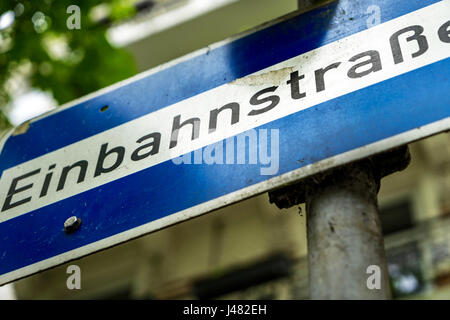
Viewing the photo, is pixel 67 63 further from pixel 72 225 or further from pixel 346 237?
pixel 346 237

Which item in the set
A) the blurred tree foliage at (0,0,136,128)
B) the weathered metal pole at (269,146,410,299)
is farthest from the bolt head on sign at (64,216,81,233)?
the blurred tree foliage at (0,0,136,128)

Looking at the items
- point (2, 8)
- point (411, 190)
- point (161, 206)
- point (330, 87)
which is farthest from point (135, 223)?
point (411, 190)

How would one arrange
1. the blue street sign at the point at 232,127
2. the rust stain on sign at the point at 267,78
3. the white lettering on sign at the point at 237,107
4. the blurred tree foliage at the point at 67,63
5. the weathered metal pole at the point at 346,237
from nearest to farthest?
the weathered metal pole at the point at 346,237 < the blue street sign at the point at 232,127 < the white lettering on sign at the point at 237,107 < the rust stain on sign at the point at 267,78 < the blurred tree foliage at the point at 67,63

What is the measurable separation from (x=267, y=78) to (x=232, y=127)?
0.65 feet

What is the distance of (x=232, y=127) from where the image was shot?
5.12 feet

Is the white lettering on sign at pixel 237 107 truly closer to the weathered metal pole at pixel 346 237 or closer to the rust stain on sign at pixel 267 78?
the rust stain on sign at pixel 267 78

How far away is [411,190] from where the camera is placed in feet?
25.5

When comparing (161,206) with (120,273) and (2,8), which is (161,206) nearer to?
(2,8)

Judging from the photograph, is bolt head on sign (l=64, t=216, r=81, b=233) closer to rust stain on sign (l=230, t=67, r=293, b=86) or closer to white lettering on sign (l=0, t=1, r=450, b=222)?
white lettering on sign (l=0, t=1, r=450, b=222)

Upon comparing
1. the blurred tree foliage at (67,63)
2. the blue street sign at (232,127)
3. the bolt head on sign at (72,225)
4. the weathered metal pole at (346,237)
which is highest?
the blurred tree foliage at (67,63)

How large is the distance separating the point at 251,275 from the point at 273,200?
593cm

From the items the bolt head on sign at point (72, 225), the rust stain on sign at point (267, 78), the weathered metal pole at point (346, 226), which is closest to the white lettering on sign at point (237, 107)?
the rust stain on sign at point (267, 78)

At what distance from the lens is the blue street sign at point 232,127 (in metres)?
1.41

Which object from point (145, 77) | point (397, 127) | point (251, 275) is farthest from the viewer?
point (251, 275)
